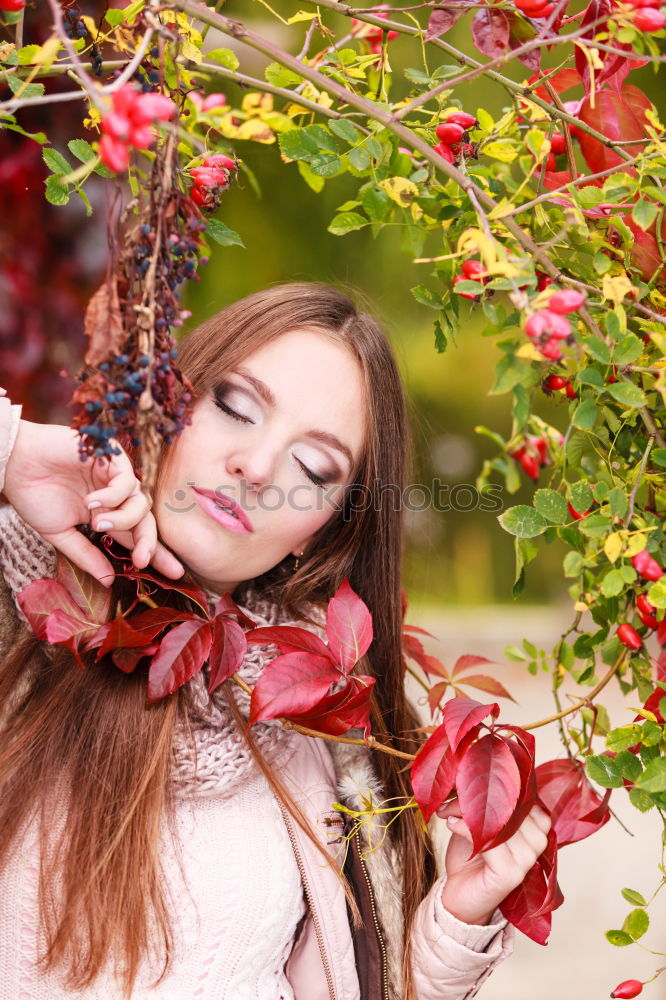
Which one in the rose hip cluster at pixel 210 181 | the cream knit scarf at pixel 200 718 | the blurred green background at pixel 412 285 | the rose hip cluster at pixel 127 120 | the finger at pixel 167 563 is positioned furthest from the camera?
the blurred green background at pixel 412 285

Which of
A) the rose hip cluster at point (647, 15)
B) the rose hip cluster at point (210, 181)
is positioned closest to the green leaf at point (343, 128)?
the rose hip cluster at point (210, 181)

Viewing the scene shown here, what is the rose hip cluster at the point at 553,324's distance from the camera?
0.63 m

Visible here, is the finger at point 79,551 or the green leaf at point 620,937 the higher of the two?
the finger at point 79,551

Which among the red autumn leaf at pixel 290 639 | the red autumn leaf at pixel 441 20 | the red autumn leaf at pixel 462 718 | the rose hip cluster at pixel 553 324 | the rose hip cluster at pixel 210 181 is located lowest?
the red autumn leaf at pixel 462 718

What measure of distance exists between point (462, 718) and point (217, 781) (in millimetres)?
407

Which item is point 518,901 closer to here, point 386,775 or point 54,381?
point 386,775

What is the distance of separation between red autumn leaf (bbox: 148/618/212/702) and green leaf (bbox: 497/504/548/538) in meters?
0.34

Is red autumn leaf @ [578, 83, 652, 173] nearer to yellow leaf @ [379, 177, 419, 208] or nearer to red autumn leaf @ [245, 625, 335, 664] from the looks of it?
yellow leaf @ [379, 177, 419, 208]

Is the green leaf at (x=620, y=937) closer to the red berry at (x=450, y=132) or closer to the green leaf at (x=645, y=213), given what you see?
the green leaf at (x=645, y=213)

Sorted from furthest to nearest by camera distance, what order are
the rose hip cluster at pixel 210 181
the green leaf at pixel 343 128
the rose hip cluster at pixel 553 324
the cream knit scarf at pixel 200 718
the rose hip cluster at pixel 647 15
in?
the cream knit scarf at pixel 200 718 → the rose hip cluster at pixel 210 181 → the green leaf at pixel 343 128 → the rose hip cluster at pixel 647 15 → the rose hip cluster at pixel 553 324

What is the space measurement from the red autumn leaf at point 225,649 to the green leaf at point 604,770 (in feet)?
1.25

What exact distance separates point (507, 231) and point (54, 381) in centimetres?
215

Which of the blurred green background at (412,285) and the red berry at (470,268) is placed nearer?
the red berry at (470,268)

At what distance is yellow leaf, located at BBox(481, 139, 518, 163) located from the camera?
3.05 ft
